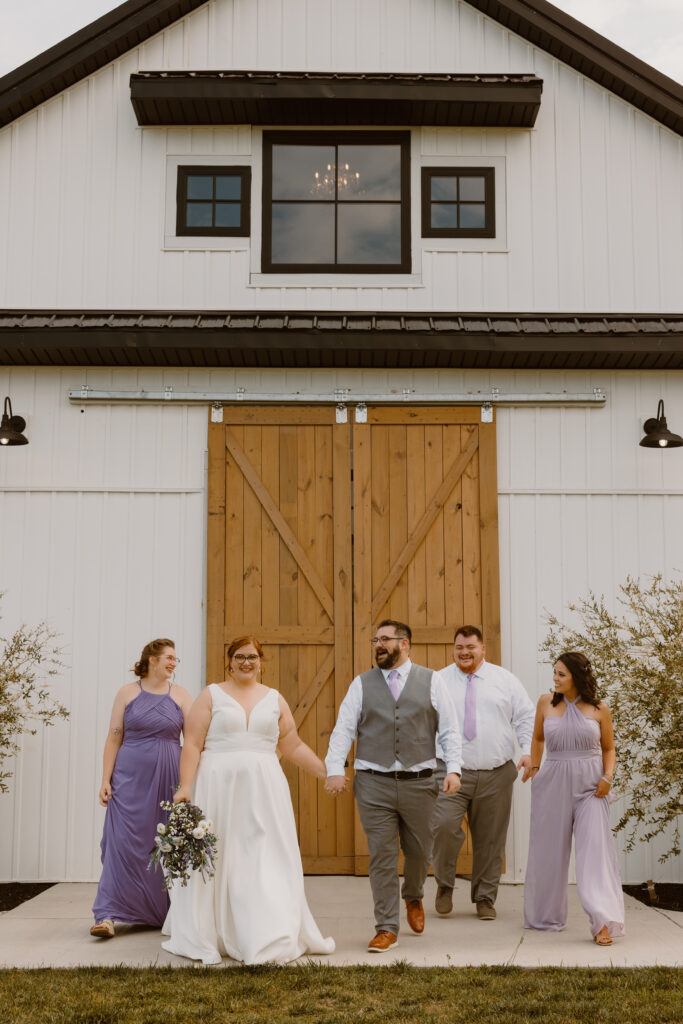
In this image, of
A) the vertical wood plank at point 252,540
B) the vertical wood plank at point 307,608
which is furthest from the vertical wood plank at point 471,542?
the vertical wood plank at point 252,540

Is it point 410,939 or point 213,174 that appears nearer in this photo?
point 410,939

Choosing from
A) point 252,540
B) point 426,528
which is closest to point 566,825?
point 426,528

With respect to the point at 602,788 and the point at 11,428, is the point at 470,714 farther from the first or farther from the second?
the point at 11,428

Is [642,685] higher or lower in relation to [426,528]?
lower

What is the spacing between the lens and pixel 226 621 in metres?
8.70

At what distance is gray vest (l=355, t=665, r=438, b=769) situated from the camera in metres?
6.53

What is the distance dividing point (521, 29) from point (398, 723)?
637 centimetres

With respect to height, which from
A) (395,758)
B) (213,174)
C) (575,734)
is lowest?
(395,758)

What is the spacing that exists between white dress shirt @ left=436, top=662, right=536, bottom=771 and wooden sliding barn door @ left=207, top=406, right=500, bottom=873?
902 mm

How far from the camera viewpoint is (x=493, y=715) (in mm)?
7559

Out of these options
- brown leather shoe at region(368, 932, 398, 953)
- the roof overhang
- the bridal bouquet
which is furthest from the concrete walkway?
the roof overhang

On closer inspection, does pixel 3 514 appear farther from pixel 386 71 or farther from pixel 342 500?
pixel 386 71

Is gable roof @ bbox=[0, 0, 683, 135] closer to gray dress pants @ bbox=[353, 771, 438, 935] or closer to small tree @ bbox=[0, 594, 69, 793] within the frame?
small tree @ bbox=[0, 594, 69, 793]

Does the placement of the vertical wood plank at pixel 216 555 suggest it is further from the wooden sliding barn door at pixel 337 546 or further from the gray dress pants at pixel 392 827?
the gray dress pants at pixel 392 827
